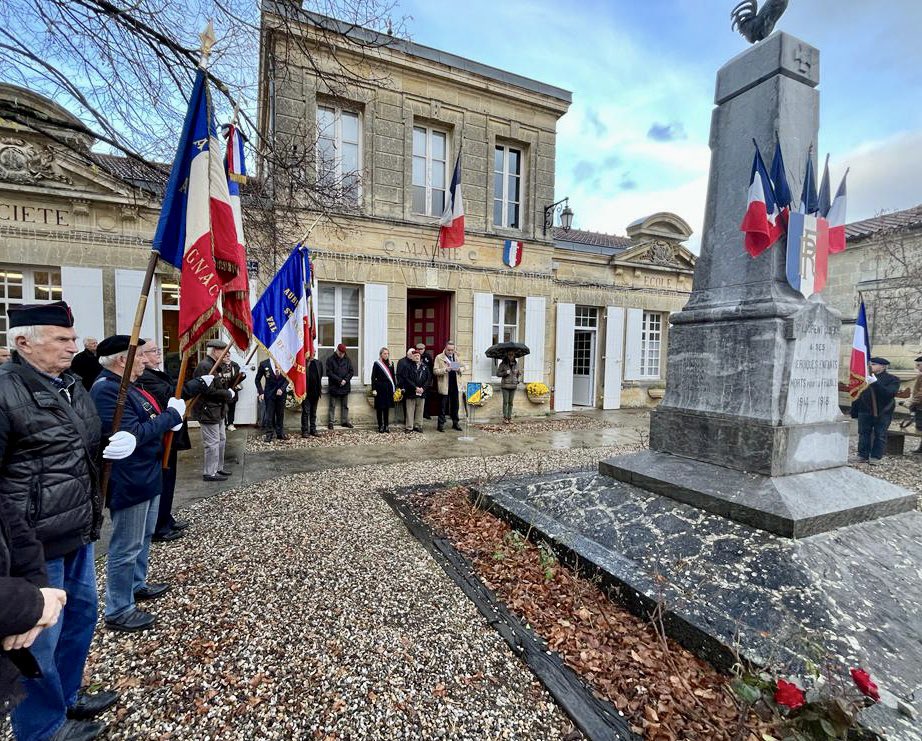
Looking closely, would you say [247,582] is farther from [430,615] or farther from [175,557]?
[430,615]

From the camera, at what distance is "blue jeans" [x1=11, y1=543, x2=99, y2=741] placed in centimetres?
182

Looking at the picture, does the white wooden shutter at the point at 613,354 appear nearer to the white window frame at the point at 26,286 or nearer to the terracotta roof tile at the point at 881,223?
the terracotta roof tile at the point at 881,223

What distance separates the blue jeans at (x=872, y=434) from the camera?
24.6 feet

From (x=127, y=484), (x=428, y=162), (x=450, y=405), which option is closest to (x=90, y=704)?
(x=127, y=484)

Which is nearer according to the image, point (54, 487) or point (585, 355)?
point (54, 487)

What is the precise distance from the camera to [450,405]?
413 inches

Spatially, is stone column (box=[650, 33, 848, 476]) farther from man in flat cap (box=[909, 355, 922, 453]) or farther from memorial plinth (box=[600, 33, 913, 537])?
man in flat cap (box=[909, 355, 922, 453])

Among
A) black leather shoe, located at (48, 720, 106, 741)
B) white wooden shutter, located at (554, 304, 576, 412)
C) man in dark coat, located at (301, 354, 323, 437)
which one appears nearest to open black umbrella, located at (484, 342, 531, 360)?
white wooden shutter, located at (554, 304, 576, 412)

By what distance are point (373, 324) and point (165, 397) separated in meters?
6.52

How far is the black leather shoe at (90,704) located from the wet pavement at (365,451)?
1.95 m

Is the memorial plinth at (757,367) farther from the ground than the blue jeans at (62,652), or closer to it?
farther from the ground

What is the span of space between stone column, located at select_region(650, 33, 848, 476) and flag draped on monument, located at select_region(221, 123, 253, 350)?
3.77 meters

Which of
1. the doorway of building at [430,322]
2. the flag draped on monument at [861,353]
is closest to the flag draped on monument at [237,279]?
the doorway of building at [430,322]

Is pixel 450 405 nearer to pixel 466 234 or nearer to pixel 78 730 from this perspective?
pixel 466 234
